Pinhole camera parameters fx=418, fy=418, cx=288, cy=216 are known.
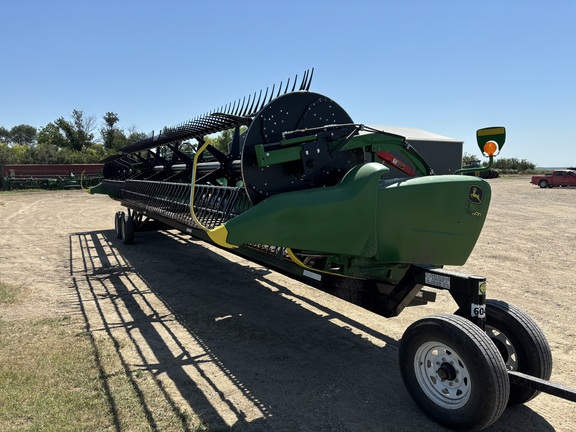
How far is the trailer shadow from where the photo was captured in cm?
302

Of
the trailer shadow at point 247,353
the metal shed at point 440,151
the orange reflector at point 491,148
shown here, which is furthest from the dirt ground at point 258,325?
the metal shed at point 440,151

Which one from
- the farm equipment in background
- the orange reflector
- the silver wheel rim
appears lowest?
the silver wheel rim

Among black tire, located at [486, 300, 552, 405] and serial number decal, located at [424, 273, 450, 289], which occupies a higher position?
serial number decal, located at [424, 273, 450, 289]

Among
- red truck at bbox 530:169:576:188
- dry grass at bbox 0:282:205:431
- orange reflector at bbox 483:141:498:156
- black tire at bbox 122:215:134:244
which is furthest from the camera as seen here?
red truck at bbox 530:169:576:188

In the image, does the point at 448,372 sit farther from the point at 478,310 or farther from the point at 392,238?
the point at 392,238

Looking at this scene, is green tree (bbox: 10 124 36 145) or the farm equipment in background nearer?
the farm equipment in background

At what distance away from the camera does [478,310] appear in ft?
9.81

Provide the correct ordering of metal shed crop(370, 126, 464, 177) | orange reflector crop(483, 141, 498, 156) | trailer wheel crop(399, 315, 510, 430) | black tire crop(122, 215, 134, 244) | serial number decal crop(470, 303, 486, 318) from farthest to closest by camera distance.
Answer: metal shed crop(370, 126, 464, 177) → black tire crop(122, 215, 134, 244) → orange reflector crop(483, 141, 498, 156) → serial number decal crop(470, 303, 486, 318) → trailer wheel crop(399, 315, 510, 430)

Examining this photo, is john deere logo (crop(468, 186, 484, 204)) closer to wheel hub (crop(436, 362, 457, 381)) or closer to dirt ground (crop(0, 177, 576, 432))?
wheel hub (crop(436, 362, 457, 381))

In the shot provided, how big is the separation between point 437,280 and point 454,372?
697 mm

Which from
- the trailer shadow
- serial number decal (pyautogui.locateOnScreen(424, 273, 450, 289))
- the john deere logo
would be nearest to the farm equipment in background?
the trailer shadow

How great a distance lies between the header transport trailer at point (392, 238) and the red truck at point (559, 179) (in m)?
31.5

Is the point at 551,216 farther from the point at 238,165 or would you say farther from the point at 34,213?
the point at 34,213

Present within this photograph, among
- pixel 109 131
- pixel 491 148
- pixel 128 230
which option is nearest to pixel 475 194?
pixel 491 148
